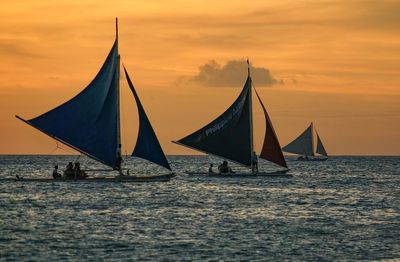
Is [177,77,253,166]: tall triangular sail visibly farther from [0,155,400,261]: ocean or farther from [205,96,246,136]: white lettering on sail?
[0,155,400,261]: ocean

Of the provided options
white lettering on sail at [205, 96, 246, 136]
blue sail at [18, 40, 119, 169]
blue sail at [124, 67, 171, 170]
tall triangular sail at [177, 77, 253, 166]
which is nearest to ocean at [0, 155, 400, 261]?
blue sail at [124, 67, 171, 170]

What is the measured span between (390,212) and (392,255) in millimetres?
21274

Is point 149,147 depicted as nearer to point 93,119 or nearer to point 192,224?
point 93,119

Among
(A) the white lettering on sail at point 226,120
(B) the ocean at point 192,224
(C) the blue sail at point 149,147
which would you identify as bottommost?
(B) the ocean at point 192,224

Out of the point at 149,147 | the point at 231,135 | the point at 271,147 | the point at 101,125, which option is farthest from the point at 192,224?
the point at 271,147

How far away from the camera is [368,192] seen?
82.2 metres

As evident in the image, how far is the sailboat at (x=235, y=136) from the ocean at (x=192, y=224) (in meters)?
7.29

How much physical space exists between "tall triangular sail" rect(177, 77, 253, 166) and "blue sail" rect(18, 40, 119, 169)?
1477 cm

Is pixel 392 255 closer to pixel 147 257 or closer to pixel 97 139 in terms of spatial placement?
pixel 147 257

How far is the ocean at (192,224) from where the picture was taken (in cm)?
3841

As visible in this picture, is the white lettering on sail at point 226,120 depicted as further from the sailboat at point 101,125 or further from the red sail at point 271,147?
the sailboat at point 101,125

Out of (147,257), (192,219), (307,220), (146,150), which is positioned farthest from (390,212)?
(147,257)

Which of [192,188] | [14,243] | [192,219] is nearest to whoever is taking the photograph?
[14,243]

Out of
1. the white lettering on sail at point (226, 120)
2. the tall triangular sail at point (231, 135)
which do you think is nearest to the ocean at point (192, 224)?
the tall triangular sail at point (231, 135)
